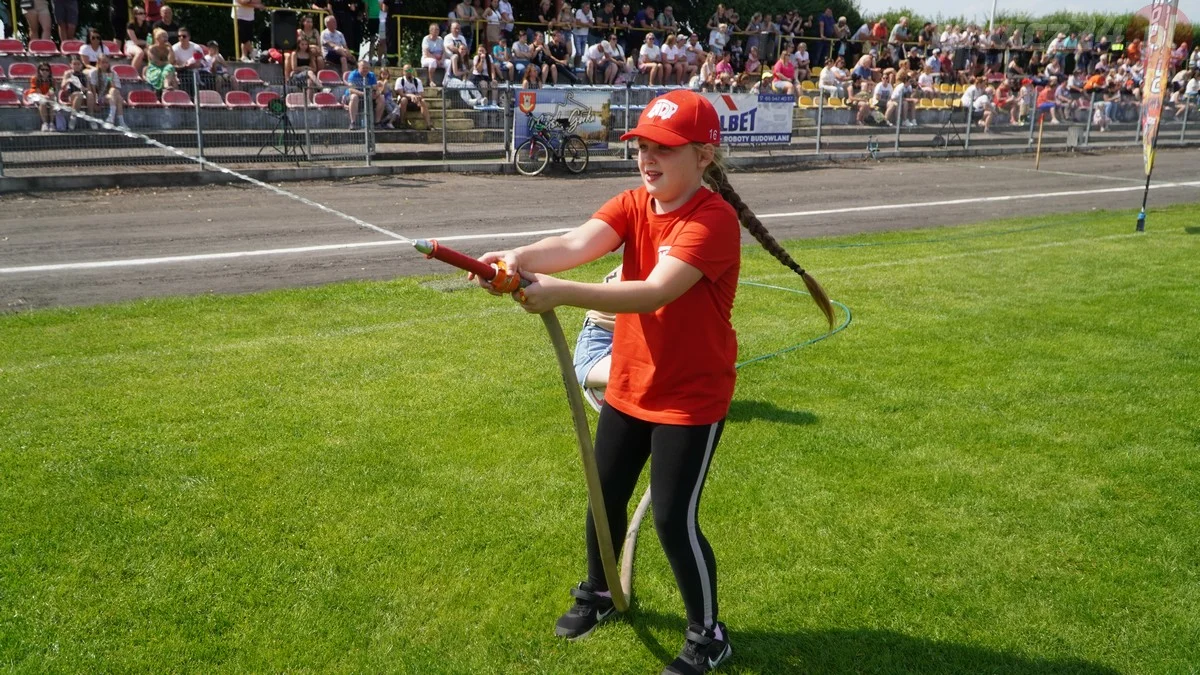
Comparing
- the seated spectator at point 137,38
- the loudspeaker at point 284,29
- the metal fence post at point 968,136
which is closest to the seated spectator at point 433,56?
the loudspeaker at point 284,29

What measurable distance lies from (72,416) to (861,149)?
25324mm

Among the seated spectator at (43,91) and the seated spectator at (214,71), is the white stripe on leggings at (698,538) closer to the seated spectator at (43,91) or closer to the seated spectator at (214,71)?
the seated spectator at (43,91)

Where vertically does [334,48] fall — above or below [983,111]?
above

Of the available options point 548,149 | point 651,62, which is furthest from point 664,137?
point 651,62

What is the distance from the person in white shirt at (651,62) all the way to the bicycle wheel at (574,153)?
7.98 m

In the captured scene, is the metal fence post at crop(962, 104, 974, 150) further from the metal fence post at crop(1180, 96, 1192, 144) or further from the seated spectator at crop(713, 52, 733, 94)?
the metal fence post at crop(1180, 96, 1192, 144)

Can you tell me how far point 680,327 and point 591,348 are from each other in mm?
1931

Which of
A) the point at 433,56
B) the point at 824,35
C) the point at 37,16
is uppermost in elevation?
the point at 824,35

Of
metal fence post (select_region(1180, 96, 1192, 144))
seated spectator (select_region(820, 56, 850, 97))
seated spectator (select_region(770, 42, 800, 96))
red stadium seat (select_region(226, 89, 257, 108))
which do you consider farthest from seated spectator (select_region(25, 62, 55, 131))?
metal fence post (select_region(1180, 96, 1192, 144))

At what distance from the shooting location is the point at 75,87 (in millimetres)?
17875

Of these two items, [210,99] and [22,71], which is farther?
[22,71]

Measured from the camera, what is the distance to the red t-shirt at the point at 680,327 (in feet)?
10.7

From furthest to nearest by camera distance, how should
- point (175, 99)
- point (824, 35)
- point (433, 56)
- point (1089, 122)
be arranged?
point (824, 35)
point (1089, 122)
point (433, 56)
point (175, 99)

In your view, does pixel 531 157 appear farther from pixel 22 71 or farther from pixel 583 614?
pixel 583 614
